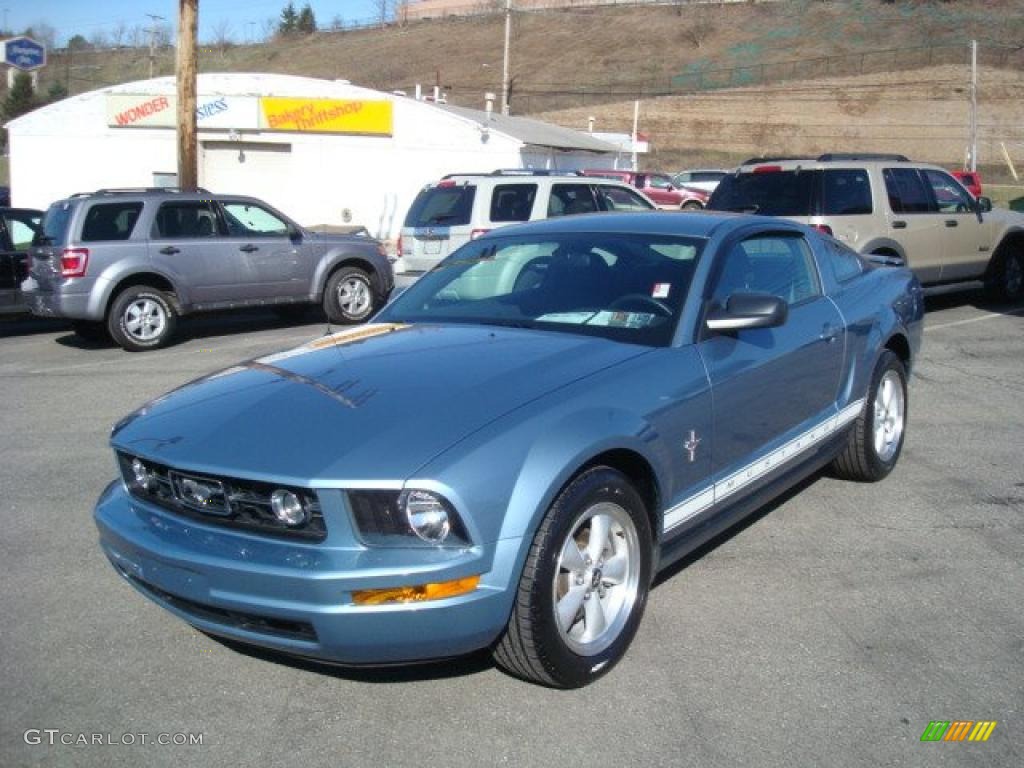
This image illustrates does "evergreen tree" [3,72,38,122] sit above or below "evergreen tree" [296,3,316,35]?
below

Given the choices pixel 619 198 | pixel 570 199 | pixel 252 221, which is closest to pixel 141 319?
pixel 252 221

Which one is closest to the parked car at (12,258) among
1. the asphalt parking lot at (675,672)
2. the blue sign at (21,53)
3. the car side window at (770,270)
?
the asphalt parking lot at (675,672)

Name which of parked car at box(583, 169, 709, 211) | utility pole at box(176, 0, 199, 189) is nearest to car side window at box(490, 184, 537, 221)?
utility pole at box(176, 0, 199, 189)

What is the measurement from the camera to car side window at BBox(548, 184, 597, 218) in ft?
45.6

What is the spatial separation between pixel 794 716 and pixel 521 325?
191 centimetres

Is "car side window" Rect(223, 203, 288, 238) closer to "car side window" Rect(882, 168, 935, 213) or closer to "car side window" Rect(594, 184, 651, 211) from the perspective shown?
"car side window" Rect(594, 184, 651, 211)

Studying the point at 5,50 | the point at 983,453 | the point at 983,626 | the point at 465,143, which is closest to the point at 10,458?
the point at 983,626

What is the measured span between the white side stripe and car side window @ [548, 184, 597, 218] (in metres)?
8.61

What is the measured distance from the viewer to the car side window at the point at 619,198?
1440 cm

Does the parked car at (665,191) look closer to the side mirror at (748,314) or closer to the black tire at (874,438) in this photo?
the black tire at (874,438)

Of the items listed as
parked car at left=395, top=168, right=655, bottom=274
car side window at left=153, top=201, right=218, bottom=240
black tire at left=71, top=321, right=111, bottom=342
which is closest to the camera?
car side window at left=153, top=201, right=218, bottom=240

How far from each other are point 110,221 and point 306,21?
103254mm

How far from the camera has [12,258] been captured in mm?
13117

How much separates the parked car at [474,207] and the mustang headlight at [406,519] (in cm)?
1015
